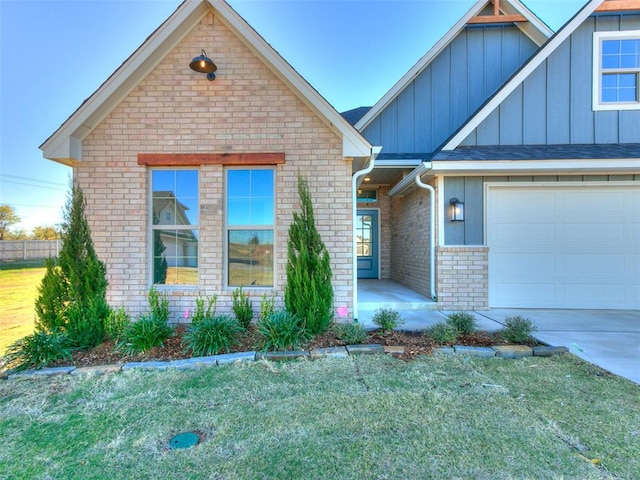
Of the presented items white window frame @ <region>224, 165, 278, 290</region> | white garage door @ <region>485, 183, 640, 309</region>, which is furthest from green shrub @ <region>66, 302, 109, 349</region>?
white garage door @ <region>485, 183, 640, 309</region>

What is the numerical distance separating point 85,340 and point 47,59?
13.3m

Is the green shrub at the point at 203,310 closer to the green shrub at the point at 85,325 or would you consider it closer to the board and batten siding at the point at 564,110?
the green shrub at the point at 85,325

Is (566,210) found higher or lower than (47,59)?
lower

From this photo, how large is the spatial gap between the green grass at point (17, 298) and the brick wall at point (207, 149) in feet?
4.88

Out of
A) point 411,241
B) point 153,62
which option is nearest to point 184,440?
point 153,62

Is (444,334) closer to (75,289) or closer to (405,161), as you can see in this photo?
(405,161)

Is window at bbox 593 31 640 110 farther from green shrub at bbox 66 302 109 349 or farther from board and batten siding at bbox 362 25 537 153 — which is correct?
green shrub at bbox 66 302 109 349

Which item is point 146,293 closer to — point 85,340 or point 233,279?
point 85,340

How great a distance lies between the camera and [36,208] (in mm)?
24922

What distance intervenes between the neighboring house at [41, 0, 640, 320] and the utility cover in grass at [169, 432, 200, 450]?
2.72m

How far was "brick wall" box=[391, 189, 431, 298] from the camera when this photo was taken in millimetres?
7230

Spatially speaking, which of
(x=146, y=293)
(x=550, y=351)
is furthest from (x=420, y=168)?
(x=146, y=293)

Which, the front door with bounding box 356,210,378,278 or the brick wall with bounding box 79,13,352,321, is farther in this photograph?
the front door with bounding box 356,210,378,278

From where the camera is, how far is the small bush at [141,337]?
4156mm
